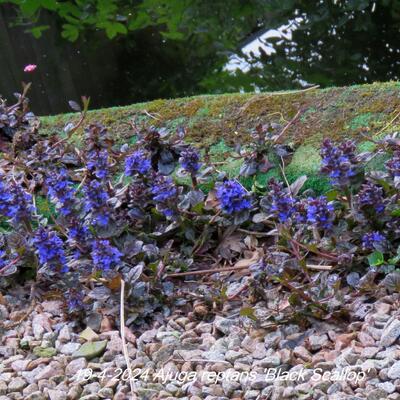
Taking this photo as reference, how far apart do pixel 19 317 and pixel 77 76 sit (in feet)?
13.0

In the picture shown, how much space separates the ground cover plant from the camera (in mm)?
2379

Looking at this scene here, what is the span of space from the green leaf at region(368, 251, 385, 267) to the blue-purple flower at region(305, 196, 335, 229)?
0.15 m

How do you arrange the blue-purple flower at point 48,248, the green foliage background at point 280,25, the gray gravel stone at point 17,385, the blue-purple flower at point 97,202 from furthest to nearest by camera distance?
the green foliage background at point 280,25 → the blue-purple flower at point 97,202 → the blue-purple flower at point 48,248 → the gray gravel stone at point 17,385

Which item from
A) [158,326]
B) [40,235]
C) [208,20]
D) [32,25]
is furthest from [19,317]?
[32,25]

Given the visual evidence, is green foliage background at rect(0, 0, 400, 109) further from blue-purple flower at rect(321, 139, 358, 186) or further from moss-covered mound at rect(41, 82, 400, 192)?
blue-purple flower at rect(321, 139, 358, 186)

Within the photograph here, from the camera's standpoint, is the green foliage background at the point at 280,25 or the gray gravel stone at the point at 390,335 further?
the green foliage background at the point at 280,25

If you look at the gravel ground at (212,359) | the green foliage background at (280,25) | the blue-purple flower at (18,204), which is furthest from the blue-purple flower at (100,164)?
the green foliage background at (280,25)

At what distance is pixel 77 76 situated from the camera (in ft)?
20.6

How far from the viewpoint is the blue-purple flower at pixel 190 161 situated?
8.79ft

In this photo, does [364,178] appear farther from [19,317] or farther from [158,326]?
[19,317]

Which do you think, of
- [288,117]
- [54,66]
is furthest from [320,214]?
[54,66]

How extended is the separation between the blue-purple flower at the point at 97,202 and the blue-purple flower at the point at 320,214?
2.13 feet

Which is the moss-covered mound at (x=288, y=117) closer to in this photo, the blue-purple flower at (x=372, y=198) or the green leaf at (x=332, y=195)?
the green leaf at (x=332, y=195)

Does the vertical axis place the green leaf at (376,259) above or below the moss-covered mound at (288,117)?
below
